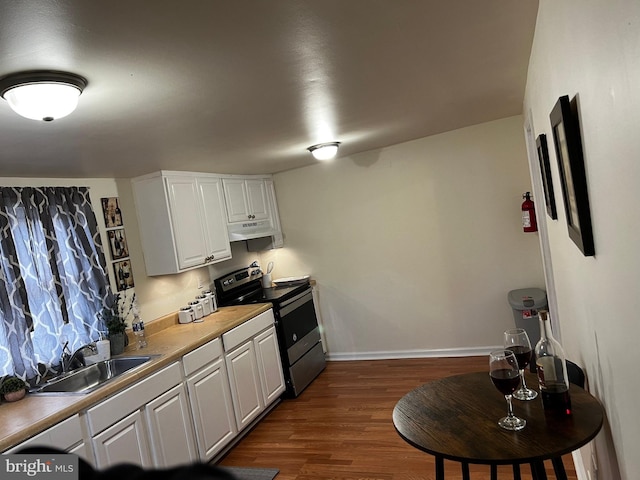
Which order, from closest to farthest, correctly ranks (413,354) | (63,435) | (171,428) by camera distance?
(63,435)
(171,428)
(413,354)

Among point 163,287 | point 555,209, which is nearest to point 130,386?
point 163,287

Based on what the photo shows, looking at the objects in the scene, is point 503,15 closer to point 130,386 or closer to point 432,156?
point 130,386

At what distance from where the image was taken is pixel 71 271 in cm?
328

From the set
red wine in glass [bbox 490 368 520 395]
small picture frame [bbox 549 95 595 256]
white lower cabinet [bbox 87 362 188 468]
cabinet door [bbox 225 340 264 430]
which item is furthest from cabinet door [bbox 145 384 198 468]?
small picture frame [bbox 549 95 595 256]

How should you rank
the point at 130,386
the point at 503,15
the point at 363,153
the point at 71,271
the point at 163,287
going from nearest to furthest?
the point at 503,15 < the point at 130,386 < the point at 71,271 < the point at 163,287 < the point at 363,153

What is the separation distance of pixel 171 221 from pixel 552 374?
3006 millimetres

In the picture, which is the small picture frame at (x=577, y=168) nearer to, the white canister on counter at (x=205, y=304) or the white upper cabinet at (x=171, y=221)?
the white upper cabinet at (x=171, y=221)

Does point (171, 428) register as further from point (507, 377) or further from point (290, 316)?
point (507, 377)

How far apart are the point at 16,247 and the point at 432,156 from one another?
3.54 metres

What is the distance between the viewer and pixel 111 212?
146 inches

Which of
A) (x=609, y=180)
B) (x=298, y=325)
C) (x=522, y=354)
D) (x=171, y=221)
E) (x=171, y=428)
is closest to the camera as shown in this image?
(x=609, y=180)

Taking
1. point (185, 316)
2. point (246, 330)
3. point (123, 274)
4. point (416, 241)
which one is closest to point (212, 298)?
point (185, 316)

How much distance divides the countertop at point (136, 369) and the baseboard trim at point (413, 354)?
4.59 feet

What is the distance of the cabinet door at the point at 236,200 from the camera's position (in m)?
4.62
